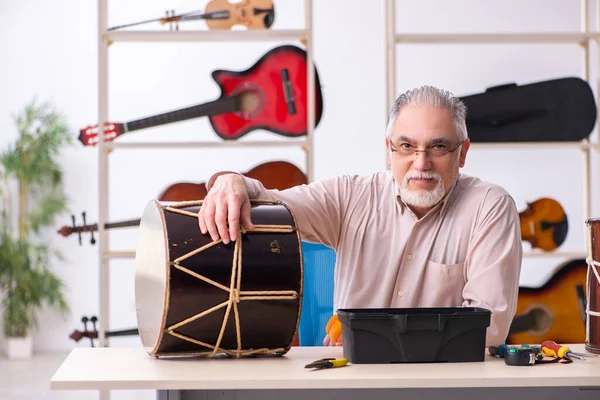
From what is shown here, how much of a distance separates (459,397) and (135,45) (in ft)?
17.9

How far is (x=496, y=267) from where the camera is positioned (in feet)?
6.46

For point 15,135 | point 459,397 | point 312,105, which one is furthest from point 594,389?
point 15,135

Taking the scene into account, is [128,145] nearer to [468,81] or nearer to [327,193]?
[327,193]

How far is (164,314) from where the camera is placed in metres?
1.59

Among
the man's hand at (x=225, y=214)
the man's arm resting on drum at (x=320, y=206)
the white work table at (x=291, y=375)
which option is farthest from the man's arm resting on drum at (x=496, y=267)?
the man's hand at (x=225, y=214)

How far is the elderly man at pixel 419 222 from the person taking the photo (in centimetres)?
205

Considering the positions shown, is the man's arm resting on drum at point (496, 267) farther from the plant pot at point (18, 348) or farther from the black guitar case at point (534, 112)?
the plant pot at point (18, 348)

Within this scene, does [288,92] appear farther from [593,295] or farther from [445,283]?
[593,295]

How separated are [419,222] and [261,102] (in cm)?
168

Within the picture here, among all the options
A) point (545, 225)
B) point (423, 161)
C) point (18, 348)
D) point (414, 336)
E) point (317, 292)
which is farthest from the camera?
point (18, 348)

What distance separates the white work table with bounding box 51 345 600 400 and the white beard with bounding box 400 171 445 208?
2.05 feet

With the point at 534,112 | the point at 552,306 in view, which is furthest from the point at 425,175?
the point at 552,306

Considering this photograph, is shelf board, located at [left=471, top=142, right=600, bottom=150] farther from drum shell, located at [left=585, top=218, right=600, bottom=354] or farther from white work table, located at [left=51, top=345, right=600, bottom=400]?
white work table, located at [left=51, top=345, right=600, bottom=400]

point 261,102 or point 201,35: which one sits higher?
point 201,35
